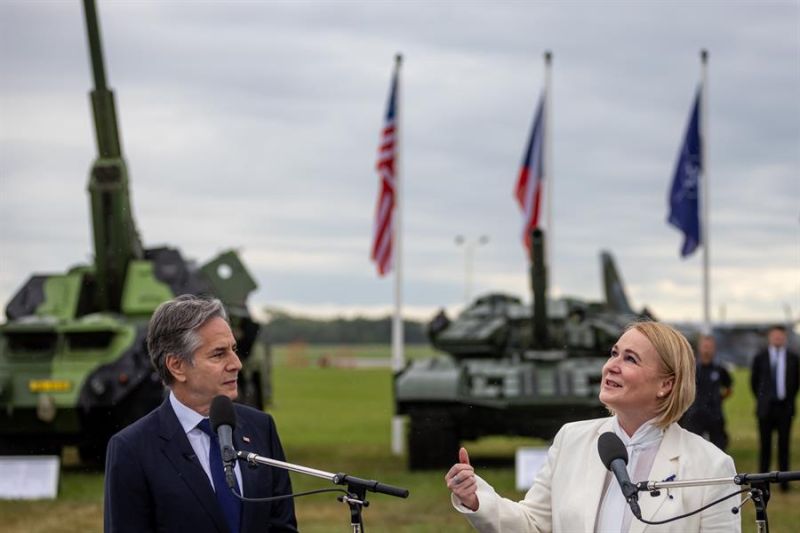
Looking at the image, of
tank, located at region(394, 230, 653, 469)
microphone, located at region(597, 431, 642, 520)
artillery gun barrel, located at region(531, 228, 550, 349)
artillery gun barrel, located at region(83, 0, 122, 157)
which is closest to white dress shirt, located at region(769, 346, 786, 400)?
tank, located at region(394, 230, 653, 469)

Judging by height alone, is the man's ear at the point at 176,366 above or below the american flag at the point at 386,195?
below

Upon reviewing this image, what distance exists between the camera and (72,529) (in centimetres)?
1216

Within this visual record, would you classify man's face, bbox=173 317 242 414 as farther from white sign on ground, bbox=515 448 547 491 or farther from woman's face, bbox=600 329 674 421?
white sign on ground, bbox=515 448 547 491

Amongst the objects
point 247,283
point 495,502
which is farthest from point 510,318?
point 495,502

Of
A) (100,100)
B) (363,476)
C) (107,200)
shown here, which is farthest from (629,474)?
(107,200)

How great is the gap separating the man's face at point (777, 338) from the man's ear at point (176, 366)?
1233cm

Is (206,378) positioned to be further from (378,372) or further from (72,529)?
(378,372)

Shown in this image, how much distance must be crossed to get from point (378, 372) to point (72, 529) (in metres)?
62.3

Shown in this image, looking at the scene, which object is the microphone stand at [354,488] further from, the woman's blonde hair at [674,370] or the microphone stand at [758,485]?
the woman's blonde hair at [674,370]

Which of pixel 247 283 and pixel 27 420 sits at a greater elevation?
pixel 247 283

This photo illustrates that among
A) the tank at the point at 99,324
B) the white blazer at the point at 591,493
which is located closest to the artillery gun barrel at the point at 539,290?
the tank at the point at 99,324

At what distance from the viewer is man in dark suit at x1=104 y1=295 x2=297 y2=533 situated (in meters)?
4.12

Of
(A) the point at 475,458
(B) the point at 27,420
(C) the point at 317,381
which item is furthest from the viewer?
(C) the point at 317,381

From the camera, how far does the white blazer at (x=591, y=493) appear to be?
13.0 ft
